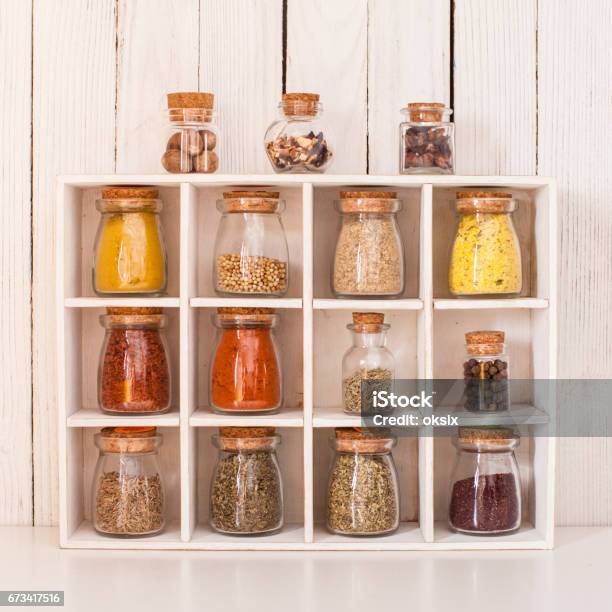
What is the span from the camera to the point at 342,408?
1524 millimetres

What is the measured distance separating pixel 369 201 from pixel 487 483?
0.47 m

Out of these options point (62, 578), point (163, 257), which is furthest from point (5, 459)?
point (163, 257)

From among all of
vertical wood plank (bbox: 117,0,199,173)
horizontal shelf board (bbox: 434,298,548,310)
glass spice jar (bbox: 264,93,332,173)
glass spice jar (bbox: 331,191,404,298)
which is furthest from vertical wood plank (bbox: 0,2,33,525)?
horizontal shelf board (bbox: 434,298,548,310)

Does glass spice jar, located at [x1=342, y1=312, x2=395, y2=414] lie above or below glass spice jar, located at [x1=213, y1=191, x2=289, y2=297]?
below

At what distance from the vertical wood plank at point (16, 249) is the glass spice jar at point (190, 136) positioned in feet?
0.91

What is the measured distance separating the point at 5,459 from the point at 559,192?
103cm

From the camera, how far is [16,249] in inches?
61.9

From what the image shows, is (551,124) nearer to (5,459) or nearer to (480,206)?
(480,206)

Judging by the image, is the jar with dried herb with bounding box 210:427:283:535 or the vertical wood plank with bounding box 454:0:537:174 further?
the vertical wood plank with bounding box 454:0:537:174

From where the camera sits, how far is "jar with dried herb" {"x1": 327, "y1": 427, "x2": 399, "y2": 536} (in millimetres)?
1436

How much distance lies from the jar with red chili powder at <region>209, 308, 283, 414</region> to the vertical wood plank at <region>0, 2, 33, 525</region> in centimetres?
35

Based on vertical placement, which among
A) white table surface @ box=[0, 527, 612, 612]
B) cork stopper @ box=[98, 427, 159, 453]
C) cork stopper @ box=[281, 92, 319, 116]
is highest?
cork stopper @ box=[281, 92, 319, 116]

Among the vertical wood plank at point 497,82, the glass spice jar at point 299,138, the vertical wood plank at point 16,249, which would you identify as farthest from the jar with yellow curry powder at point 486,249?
the vertical wood plank at point 16,249

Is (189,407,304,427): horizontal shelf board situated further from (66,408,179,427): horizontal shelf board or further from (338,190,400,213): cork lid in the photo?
(338,190,400,213): cork lid
